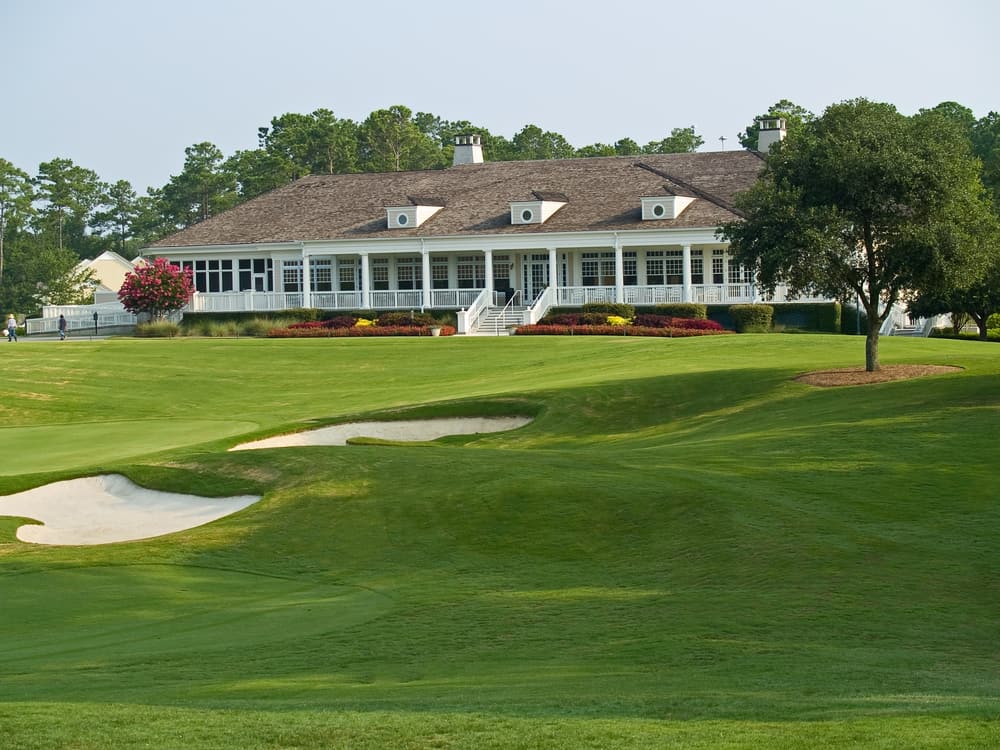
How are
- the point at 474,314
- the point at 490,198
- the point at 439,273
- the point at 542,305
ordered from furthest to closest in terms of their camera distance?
1. the point at 490,198
2. the point at 439,273
3. the point at 542,305
4. the point at 474,314

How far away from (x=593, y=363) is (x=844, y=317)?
18.3 metres

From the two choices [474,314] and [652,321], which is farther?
[474,314]

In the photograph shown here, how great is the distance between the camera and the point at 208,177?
131000mm

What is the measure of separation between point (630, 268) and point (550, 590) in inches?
1936

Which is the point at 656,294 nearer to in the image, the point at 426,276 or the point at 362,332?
the point at 426,276

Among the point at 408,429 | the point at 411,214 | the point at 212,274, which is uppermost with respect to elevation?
the point at 411,214

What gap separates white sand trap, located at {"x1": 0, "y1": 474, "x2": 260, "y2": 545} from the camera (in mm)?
18688

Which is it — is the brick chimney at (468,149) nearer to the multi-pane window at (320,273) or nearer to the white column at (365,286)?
the multi-pane window at (320,273)

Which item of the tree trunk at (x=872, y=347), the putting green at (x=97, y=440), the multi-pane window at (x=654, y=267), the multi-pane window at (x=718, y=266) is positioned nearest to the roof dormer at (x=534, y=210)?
the multi-pane window at (x=654, y=267)

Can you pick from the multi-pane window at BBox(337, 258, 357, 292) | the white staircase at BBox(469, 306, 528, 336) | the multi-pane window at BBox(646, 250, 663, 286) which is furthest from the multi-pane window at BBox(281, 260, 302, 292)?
the multi-pane window at BBox(646, 250, 663, 286)

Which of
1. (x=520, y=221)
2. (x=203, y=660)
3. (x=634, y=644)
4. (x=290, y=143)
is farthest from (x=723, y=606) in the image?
(x=290, y=143)

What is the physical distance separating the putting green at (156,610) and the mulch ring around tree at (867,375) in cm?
1767

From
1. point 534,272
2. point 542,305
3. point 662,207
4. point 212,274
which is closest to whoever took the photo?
point 542,305

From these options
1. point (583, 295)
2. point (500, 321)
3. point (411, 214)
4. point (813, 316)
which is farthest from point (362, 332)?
point (813, 316)
